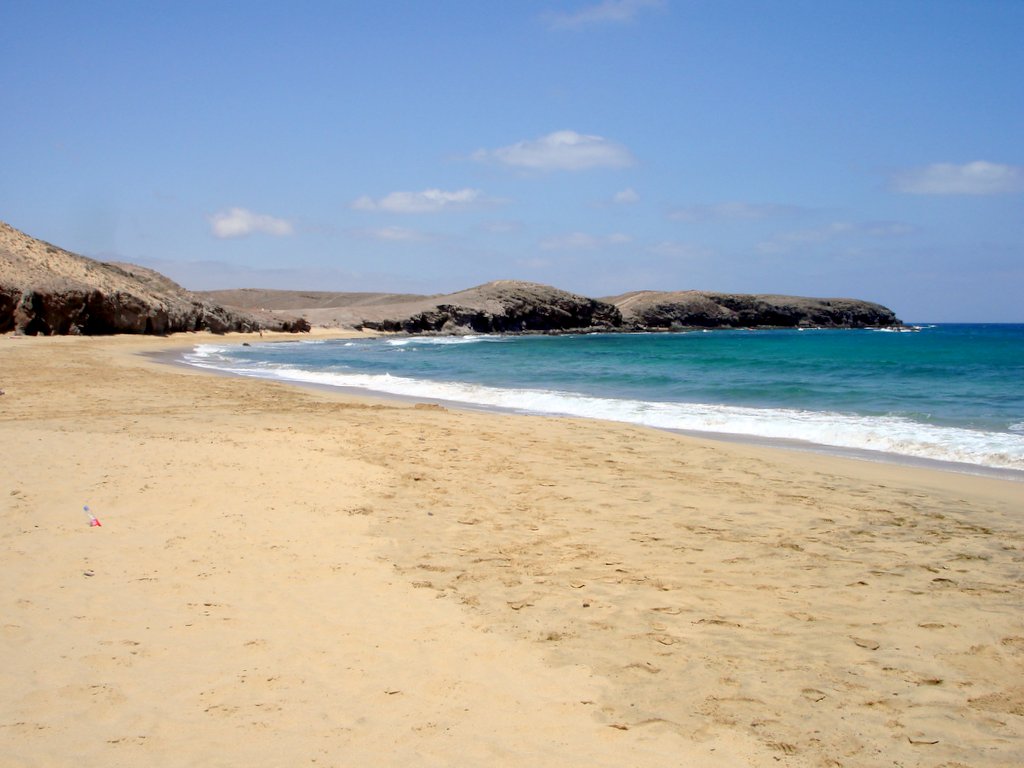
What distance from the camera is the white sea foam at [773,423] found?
10727 millimetres

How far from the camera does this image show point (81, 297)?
129 ft

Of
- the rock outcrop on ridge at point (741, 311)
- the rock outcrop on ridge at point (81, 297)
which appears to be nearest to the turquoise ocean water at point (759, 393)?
the rock outcrop on ridge at point (81, 297)

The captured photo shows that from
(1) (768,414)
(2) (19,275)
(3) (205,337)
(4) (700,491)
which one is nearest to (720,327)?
(3) (205,337)

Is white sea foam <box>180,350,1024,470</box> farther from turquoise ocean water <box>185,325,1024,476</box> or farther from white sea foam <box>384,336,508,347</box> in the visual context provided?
white sea foam <box>384,336,508,347</box>

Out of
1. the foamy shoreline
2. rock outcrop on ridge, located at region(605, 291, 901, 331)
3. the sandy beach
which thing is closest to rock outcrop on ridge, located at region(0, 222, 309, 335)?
the foamy shoreline

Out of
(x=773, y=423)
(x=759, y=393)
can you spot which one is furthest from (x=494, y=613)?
(x=759, y=393)

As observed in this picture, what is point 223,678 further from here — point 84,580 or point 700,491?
point 700,491

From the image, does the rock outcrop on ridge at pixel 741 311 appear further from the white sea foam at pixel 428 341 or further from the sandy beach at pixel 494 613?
the sandy beach at pixel 494 613

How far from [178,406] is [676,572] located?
10.3 m

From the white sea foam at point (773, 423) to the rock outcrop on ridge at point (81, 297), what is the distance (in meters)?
24.9

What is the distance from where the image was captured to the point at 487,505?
6688 millimetres

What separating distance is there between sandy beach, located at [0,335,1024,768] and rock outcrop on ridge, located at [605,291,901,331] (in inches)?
3511

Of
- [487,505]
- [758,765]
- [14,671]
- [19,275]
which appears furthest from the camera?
[19,275]

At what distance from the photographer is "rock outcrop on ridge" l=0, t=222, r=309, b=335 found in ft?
120
